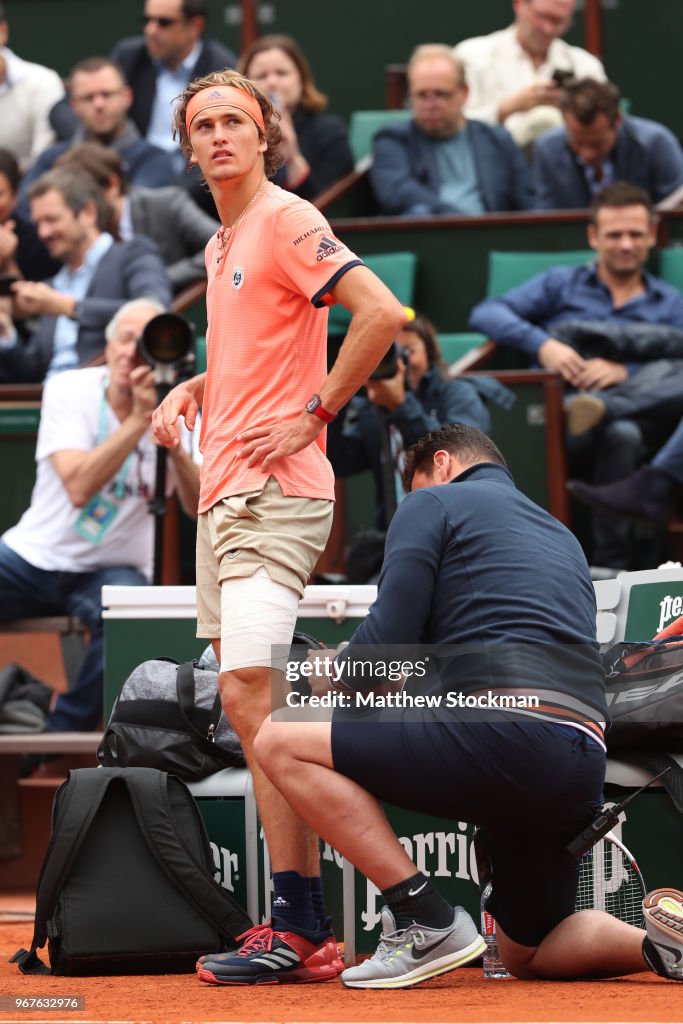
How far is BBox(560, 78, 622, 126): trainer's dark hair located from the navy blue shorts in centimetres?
456

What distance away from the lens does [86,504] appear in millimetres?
5453

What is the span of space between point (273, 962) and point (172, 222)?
4.59 m

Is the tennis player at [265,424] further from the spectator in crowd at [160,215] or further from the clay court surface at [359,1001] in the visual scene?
the spectator in crowd at [160,215]

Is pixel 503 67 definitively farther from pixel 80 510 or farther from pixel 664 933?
pixel 664 933

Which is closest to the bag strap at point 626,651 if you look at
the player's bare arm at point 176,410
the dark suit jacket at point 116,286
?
the player's bare arm at point 176,410

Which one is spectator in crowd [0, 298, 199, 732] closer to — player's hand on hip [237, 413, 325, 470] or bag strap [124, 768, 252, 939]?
bag strap [124, 768, 252, 939]

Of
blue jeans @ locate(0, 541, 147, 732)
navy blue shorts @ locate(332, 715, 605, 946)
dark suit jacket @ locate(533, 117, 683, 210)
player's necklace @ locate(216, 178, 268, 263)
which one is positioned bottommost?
navy blue shorts @ locate(332, 715, 605, 946)

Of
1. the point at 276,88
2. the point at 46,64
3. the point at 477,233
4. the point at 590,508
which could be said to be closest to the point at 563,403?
the point at 590,508

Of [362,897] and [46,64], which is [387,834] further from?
[46,64]

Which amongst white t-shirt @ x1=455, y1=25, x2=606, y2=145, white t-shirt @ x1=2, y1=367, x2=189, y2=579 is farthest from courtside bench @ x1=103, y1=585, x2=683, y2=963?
white t-shirt @ x1=455, y1=25, x2=606, y2=145

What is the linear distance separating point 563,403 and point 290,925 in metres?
3.10

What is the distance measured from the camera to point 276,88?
7719mm

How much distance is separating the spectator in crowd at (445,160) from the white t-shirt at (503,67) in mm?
799

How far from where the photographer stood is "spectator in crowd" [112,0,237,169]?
8258mm
